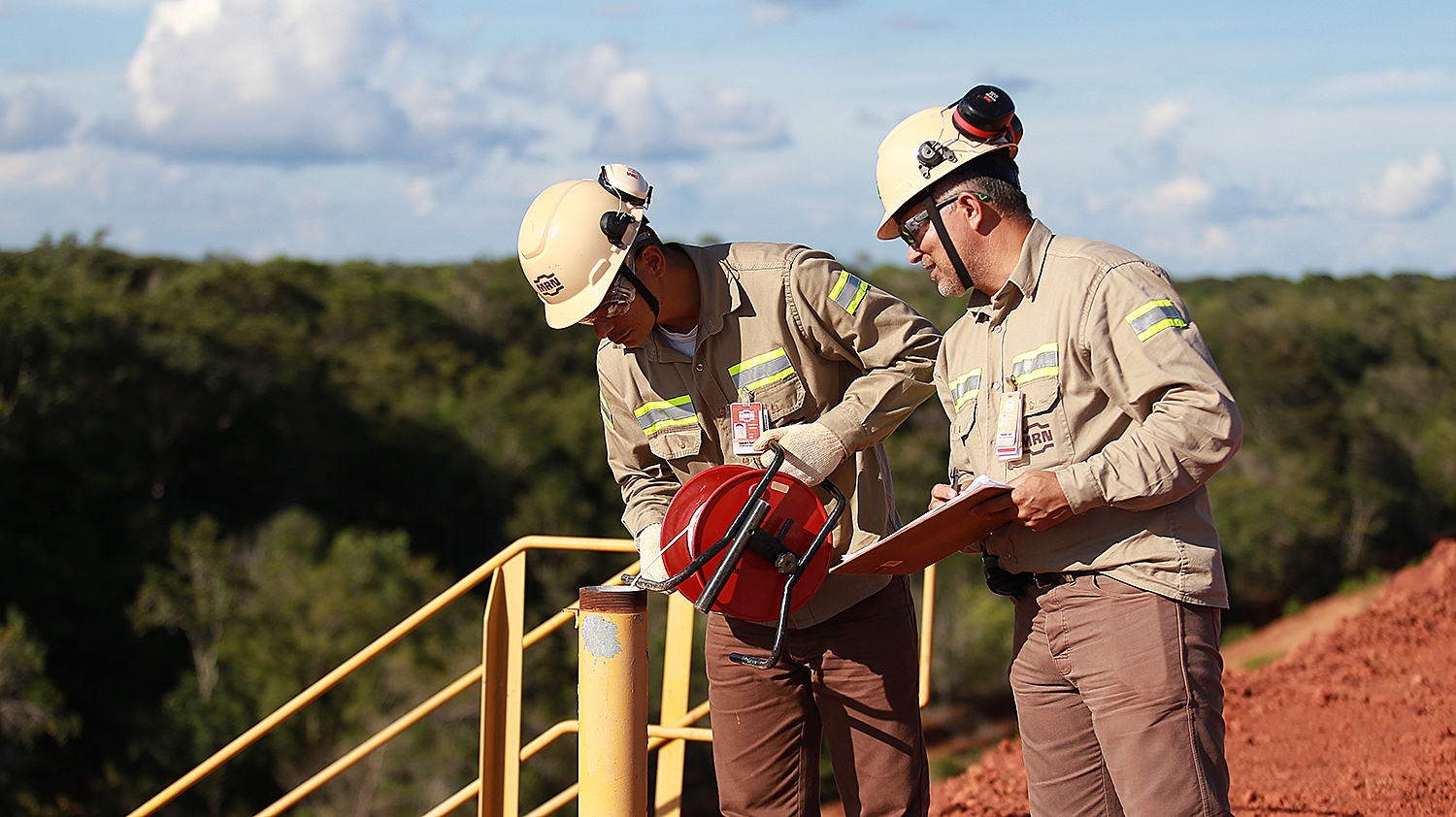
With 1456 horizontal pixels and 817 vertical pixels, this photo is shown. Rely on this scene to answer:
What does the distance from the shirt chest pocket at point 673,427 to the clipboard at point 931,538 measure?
1.81 ft

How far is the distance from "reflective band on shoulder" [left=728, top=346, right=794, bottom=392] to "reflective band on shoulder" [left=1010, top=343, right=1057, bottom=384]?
677 millimetres

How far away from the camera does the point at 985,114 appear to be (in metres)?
2.37

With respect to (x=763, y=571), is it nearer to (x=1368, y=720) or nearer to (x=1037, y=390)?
(x=1037, y=390)

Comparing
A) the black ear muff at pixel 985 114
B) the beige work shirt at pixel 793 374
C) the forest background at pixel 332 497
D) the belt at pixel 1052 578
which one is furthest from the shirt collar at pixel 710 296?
the forest background at pixel 332 497

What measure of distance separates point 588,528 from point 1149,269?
116 feet

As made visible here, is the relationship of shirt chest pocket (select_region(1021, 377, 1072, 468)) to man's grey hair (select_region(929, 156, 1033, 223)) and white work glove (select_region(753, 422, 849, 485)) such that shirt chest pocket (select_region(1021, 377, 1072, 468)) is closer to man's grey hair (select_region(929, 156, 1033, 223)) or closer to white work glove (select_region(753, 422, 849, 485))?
man's grey hair (select_region(929, 156, 1033, 223))

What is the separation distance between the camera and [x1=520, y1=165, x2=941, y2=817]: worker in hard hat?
9.19 ft

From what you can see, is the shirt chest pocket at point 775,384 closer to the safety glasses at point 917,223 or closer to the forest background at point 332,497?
the safety glasses at point 917,223

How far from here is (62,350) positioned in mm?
29219

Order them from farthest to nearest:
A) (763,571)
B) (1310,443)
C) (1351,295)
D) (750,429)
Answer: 1. (1351,295)
2. (1310,443)
3. (750,429)
4. (763,571)

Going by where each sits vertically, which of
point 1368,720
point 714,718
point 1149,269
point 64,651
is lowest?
point 64,651

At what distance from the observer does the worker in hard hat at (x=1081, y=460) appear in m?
2.15

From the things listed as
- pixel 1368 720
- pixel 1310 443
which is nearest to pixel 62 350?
pixel 1368 720

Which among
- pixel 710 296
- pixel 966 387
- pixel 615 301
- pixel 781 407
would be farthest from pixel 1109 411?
pixel 615 301
